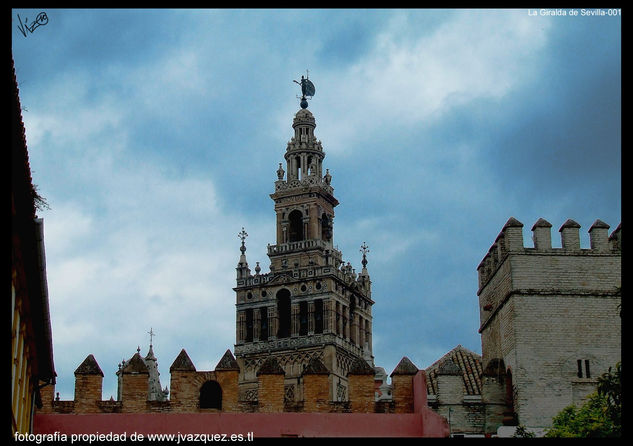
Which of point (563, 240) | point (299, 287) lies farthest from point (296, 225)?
point (563, 240)

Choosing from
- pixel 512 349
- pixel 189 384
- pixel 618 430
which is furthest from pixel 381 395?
pixel 618 430

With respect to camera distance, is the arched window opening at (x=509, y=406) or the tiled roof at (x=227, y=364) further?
the arched window opening at (x=509, y=406)

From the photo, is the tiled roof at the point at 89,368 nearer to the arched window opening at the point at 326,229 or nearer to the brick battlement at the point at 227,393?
the brick battlement at the point at 227,393

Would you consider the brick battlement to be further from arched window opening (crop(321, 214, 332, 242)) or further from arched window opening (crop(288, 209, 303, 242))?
arched window opening (crop(321, 214, 332, 242))

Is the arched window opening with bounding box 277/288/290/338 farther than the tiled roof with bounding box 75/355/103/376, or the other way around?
the arched window opening with bounding box 277/288/290/338

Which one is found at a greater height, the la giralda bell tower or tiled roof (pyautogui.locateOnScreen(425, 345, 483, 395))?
the la giralda bell tower

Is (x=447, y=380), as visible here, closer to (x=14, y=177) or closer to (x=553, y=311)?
(x=553, y=311)

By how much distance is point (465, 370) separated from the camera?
36875 millimetres

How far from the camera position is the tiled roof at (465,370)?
34750 mm

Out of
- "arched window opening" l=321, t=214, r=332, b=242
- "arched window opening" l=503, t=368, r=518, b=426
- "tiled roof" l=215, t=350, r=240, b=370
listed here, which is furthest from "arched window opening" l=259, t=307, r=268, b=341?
"tiled roof" l=215, t=350, r=240, b=370

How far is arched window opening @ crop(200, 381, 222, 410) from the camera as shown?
90.1 ft

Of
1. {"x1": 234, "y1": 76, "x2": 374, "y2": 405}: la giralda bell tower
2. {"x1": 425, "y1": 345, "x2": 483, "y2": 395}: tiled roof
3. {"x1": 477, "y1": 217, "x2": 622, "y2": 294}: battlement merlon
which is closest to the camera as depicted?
{"x1": 477, "y1": 217, "x2": 622, "y2": 294}: battlement merlon

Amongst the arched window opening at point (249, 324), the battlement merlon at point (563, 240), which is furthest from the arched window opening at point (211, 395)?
the arched window opening at point (249, 324)

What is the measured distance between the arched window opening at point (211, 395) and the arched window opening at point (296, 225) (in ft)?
143
